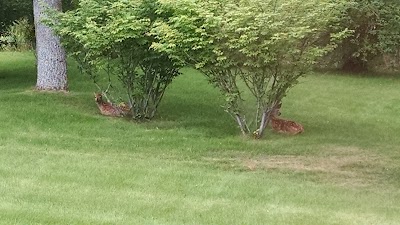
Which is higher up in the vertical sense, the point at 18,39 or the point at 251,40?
the point at 251,40

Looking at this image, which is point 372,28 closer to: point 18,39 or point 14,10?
point 14,10

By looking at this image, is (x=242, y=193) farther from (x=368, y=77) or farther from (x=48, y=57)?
(x=368, y=77)

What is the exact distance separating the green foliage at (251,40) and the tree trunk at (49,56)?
340cm

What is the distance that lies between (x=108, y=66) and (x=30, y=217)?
19.2ft

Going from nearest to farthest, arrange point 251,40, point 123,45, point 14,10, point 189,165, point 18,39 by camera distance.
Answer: point 189,165
point 251,40
point 123,45
point 14,10
point 18,39

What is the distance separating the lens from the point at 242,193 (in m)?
6.15

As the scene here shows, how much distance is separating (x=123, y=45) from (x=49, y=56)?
2.69 m

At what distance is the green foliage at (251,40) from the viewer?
8.51 metres

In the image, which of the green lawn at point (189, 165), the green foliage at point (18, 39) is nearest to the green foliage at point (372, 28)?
the green lawn at point (189, 165)

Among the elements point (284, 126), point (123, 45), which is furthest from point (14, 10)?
point (284, 126)

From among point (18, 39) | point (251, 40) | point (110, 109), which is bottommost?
point (18, 39)

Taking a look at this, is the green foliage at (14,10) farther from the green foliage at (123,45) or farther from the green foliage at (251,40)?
the green foliage at (251,40)

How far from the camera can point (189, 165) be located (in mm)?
7480

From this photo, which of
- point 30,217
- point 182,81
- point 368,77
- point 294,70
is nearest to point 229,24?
point 294,70
